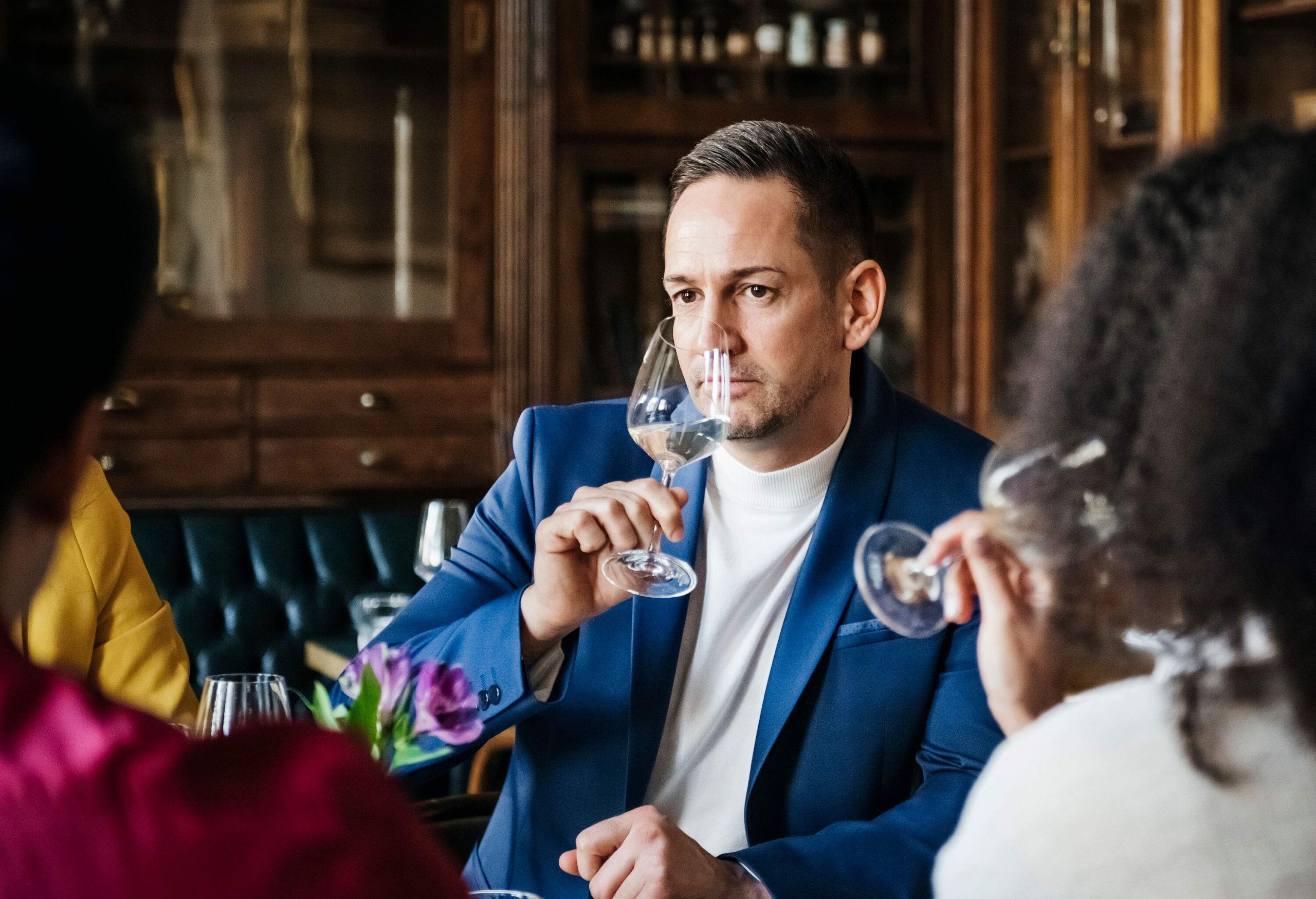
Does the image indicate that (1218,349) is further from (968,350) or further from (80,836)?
A: (968,350)

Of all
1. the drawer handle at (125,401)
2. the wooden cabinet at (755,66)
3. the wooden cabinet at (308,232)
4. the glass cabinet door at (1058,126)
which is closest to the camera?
the glass cabinet door at (1058,126)

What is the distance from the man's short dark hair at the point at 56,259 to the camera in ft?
1.65

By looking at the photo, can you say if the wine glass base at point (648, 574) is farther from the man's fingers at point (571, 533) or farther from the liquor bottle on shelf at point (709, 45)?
the liquor bottle on shelf at point (709, 45)

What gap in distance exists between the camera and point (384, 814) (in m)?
0.54

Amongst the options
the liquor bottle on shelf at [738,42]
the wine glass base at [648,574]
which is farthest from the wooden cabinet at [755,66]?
the wine glass base at [648,574]

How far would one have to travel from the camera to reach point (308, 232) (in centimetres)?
389

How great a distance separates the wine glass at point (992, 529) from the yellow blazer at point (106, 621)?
2.76 feet

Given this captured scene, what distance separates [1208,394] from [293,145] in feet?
11.6

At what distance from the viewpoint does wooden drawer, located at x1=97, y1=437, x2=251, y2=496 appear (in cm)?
359

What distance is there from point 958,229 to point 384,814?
11.8ft

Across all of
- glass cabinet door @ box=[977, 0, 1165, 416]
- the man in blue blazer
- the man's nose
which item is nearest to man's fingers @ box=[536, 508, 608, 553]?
the man in blue blazer

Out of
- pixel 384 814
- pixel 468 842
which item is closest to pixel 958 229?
pixel 468 842

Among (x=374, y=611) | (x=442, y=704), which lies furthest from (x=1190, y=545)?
(x=374, y=611)

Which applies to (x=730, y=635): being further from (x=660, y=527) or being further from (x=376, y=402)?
(x=376, y=402)
